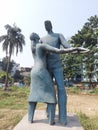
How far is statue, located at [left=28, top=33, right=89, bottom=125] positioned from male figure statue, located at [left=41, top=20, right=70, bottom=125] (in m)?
0.15

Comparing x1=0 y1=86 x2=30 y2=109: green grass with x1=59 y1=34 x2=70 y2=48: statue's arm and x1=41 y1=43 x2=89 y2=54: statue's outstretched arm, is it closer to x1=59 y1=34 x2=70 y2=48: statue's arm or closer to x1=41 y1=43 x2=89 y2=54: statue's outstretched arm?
x1=59 y1=34 x2=70 y2=48: statue's arm

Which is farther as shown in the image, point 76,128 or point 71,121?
point 71,121

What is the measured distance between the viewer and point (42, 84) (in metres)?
5.96

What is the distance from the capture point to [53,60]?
621cm

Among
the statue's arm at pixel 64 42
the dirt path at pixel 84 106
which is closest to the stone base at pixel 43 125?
the statue's arm at pixel 64 42

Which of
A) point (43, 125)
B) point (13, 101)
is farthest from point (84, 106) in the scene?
point (43, 125)

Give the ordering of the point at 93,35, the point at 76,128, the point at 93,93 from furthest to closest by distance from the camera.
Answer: the point at 93,35 < the point at 93,93 < the point at 76,128

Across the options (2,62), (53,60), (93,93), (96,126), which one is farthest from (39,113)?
(2,62)

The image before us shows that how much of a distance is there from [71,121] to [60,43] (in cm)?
161

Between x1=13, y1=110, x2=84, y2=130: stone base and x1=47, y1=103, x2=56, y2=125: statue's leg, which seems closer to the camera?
x1=13, y1=110, x2=84, y2=130: stone base

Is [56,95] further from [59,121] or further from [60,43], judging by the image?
[60,43]

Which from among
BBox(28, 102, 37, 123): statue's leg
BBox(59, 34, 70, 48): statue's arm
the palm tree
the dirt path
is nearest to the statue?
BBox(28, 102, 37, 123): statue's leg

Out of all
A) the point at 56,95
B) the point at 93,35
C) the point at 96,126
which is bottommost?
the point at 96,126

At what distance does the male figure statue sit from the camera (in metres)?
6.04
